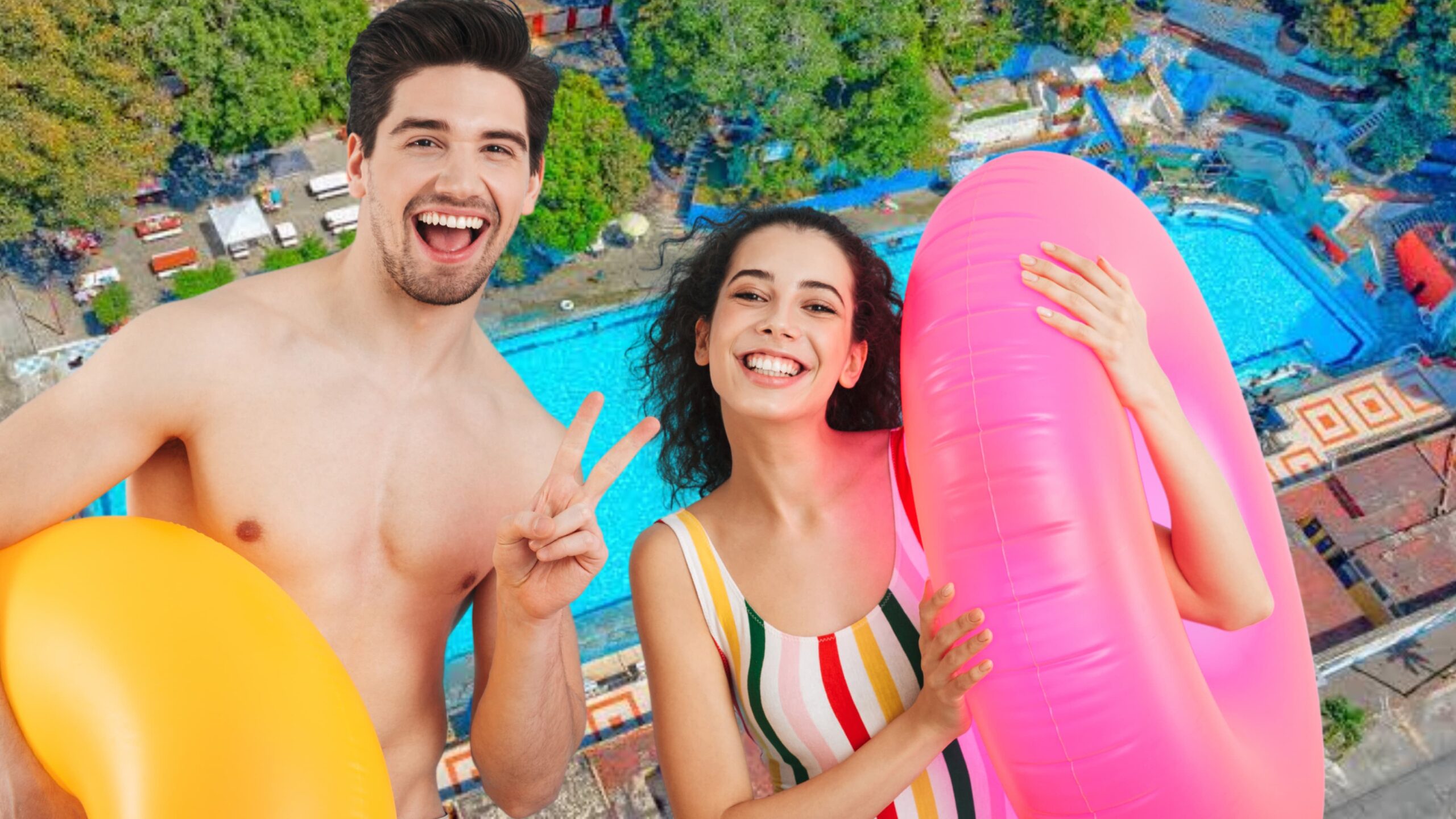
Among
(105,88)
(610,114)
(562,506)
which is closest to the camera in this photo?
(562,506)

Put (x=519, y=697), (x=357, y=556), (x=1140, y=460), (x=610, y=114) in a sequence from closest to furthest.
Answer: (x=519, y=697) < (x=357, y=556) < (x=1140, y=460) < (x=610, y=114)

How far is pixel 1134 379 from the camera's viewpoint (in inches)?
150

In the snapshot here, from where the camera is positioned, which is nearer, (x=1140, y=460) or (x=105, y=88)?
(x=1140, y=460)

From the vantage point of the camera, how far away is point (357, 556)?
4105mm

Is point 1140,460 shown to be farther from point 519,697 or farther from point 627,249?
point 627,249

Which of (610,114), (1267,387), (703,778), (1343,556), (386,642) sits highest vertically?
(610,114)

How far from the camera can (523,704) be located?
3777 millimetres

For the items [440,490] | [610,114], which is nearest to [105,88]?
[610,114]

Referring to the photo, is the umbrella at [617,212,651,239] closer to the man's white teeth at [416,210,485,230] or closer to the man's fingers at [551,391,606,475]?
the man's white teeth at [416,210,485,230]

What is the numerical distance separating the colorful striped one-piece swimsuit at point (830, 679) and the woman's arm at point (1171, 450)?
909 millimetres

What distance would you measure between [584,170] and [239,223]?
430cm

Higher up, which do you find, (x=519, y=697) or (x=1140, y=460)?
(x=1140, y=460)

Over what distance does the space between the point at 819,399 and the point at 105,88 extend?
12344mm

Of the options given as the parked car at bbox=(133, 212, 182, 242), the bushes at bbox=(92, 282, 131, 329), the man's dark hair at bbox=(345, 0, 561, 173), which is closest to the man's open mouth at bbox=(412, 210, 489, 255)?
the man's dark hair at bbox=(345, 0, 561, 173)
